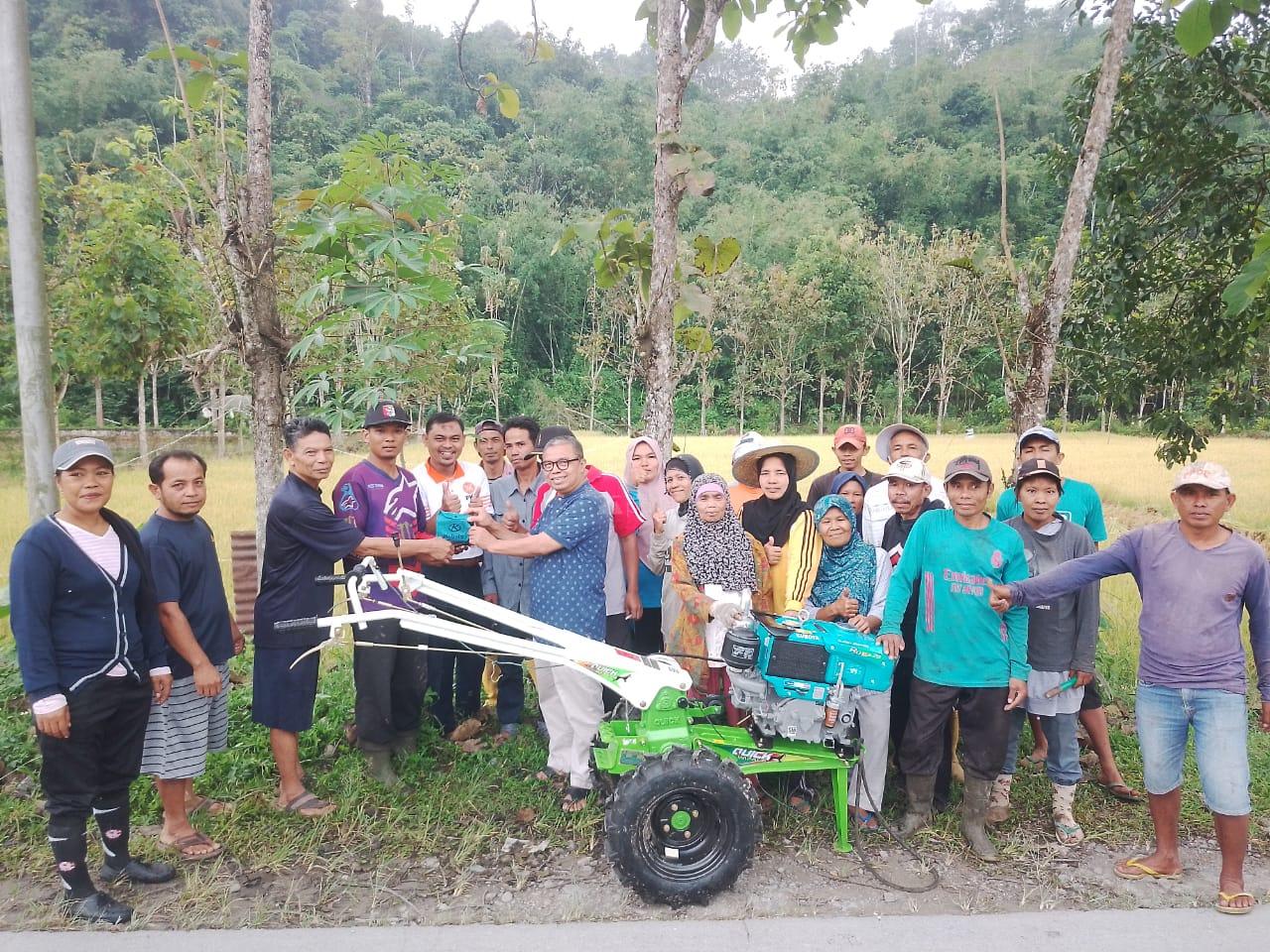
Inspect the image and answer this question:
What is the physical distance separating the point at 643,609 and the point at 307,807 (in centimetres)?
198

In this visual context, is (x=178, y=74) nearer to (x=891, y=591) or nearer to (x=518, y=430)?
(x=518, y=430)

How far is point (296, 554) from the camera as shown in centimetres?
369

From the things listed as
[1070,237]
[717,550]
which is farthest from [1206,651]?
[1070,237]

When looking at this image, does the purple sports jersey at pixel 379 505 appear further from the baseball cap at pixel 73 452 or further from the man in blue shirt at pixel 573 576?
the baseball cap at pixel 73 452

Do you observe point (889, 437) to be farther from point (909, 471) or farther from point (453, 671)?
point (453, 671)

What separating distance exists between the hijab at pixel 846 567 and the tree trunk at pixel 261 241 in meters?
3.02

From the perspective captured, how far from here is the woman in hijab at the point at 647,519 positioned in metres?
4.54

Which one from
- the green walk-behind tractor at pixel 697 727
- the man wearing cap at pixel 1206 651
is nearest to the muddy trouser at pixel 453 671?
the green walk-behind tractor at pixel 697 727

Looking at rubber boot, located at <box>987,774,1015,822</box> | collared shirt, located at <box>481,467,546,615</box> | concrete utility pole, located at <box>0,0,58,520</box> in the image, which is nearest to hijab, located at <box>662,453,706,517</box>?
collared shirt, located at <box>481,467,546,615</box>

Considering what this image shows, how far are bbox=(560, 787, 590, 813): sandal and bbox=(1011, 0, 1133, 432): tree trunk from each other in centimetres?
354

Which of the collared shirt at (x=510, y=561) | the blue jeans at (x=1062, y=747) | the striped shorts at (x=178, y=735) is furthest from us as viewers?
the collared shirt at (x=510, y=561)

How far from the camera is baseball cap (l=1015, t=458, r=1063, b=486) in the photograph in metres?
3.76

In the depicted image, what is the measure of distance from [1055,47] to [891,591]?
54.6m

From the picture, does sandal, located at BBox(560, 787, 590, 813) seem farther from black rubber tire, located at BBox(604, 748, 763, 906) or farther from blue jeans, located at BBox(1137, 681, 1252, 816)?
blue jeans, located at BBox(1137, 681, 1252, 816)
